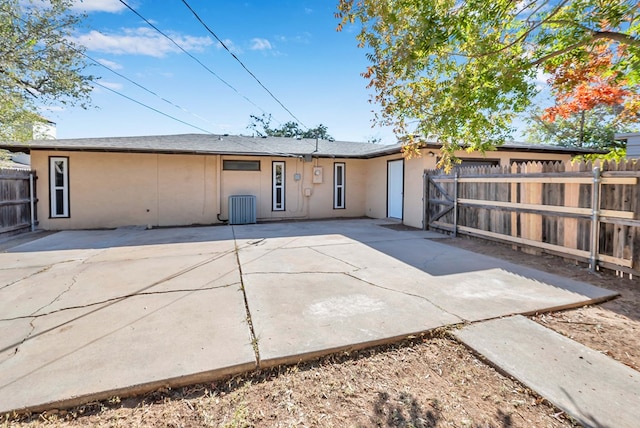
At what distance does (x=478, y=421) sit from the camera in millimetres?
1837

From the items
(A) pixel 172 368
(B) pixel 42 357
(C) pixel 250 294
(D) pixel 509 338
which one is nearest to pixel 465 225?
(D) pixel 509 338

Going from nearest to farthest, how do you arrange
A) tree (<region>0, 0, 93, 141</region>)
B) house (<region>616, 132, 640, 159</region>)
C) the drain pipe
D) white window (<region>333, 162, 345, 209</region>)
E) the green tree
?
the drain pipe < tree (<region>0, 0, 93, 141</region>) < house (<region>616, 132, 640, 159</region>) < white window (<region>333, 162, 345, 209</region>) < the green tree

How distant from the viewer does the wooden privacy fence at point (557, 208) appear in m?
4.45

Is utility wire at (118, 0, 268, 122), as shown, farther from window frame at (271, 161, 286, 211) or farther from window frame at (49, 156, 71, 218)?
window frame at (49, 156, 71, 218)

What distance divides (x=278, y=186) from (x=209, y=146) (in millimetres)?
2852

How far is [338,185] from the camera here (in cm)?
1259

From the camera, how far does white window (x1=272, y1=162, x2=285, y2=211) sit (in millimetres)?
11633

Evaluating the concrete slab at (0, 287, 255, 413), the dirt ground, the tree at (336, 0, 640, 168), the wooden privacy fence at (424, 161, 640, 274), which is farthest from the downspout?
the dirt ground

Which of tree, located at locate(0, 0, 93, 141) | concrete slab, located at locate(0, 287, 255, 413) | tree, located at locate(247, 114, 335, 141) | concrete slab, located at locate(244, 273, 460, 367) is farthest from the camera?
tree, located at locate(247, 114, 335, 141)

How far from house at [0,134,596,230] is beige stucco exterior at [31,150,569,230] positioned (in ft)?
0.10

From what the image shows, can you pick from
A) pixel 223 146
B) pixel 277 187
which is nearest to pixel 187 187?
pixel 223 146

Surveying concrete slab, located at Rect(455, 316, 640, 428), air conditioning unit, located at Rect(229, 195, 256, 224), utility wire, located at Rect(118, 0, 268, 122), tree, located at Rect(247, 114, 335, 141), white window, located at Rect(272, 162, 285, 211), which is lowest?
concrete slab, located at Rect(455, 316, 640, 428)

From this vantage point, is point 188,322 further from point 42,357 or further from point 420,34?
point 420,34

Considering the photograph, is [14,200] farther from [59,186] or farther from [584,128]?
[584,128]
